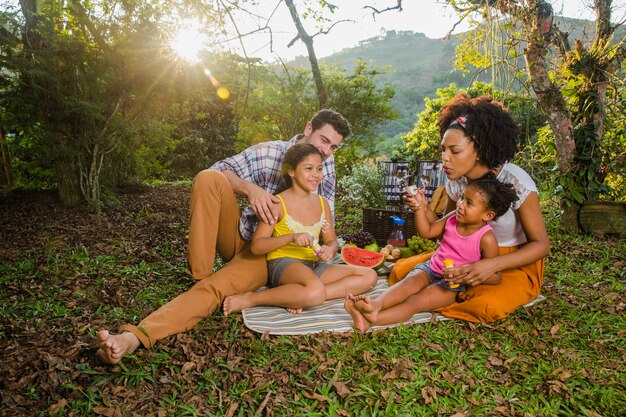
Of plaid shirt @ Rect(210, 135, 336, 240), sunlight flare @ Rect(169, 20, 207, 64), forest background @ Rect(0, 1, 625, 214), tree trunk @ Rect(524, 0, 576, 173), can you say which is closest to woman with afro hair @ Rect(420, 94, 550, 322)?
plaid shirt @ Rect(210, 135, 336, 240)

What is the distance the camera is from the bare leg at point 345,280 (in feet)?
10.8

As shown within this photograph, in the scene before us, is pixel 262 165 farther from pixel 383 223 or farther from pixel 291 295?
pixel 383 223

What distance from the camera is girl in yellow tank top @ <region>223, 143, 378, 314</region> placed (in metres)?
2.99

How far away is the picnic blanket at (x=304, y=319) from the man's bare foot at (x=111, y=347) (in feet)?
2.69

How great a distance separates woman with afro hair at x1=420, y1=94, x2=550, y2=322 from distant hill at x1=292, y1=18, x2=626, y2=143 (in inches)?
151

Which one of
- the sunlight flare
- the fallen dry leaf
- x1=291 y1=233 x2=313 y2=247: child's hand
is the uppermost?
the sunlight flare

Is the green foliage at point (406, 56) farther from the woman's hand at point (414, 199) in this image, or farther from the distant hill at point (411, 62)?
the woman's hand at point (414, 199)

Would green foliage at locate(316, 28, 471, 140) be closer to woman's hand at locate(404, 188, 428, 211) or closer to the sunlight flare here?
the sunlight flare

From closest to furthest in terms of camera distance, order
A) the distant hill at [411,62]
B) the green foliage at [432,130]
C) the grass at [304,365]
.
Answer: the grass at [304,365] < the green foliage at [432,130] < the distant hill at [411,62]

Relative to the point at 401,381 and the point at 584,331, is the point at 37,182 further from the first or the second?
the point at 584,331

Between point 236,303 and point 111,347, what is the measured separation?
956mm

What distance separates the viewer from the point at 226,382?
2.24m

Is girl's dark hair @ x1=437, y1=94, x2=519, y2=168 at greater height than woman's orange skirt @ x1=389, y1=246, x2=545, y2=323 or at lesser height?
greater

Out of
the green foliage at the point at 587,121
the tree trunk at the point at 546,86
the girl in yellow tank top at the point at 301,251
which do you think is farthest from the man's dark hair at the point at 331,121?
the green foliage at the point at 587,121
